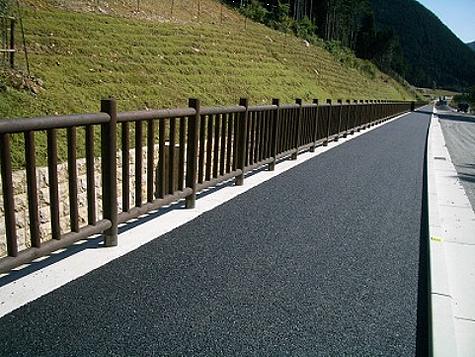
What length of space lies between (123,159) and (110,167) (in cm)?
34

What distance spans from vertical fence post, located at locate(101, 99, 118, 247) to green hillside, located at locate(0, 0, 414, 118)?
7.56 meters

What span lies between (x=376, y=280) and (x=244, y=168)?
3.60 metres

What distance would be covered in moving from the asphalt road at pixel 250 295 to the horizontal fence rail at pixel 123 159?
0.42m

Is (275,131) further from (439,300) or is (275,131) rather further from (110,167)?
(439,300)

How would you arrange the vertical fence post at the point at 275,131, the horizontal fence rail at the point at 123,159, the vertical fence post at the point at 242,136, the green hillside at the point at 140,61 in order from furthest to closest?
the green hillside at the point at 140,61, the vertical fence post at the point at 275,131, the vertical fence post at the point at 242,136, the horizontal fence rail at the point at 123,159

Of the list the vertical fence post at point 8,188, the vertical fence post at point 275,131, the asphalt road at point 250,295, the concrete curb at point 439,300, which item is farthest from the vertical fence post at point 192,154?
the vertical fence post at point 275,131

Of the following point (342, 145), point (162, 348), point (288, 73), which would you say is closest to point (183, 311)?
point (162, 348)

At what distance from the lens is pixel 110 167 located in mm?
4125

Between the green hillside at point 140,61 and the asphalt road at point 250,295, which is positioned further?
the green hillside at point 140,61

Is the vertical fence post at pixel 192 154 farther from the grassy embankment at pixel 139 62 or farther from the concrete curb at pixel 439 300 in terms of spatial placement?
the grassy embankment at pixel 139 62

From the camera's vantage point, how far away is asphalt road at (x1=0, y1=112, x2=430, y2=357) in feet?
9.39

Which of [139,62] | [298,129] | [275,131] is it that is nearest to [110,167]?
[275,131]

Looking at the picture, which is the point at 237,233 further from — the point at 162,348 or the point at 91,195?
the point at 162,348

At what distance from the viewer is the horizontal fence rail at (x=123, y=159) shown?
3.36 meters
